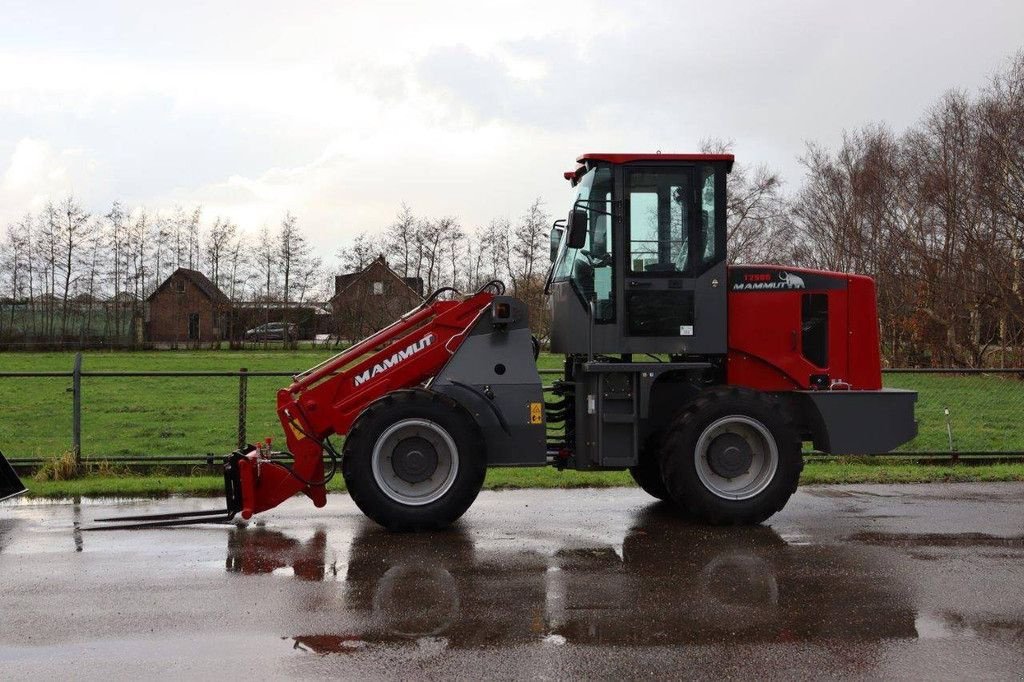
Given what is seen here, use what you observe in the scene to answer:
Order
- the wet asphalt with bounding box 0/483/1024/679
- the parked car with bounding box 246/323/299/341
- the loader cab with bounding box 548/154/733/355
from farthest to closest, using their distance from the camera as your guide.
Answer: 1. the parked car with bounding box 246/323/299/341
2. the loader cab with bounding box 548/154/733/355
3. the wet asphalt with bounding box 0/483/1024/679

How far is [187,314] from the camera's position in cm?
5794

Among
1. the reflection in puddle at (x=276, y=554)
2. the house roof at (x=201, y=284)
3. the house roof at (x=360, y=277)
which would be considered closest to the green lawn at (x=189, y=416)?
the reflection in puddle at (x=276, y=554)

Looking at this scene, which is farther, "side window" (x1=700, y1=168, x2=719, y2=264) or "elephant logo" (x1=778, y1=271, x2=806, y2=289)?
"elephant logo" (x1=778, y1=271, x2=806, y2=289)

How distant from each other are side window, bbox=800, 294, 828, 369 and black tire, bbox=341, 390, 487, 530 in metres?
3.24

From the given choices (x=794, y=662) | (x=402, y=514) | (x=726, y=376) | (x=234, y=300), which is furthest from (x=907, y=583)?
(x=234, y=300)

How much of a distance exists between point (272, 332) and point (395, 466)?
154ft

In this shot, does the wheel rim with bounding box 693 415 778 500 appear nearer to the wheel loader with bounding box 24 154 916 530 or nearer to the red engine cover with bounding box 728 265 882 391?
the wheel loader with bounding box 24 154 916 530

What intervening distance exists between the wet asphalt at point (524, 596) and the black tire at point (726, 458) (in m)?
0.22

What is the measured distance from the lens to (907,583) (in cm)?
683

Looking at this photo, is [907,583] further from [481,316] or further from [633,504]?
[481,316]

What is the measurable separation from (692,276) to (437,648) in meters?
4.72

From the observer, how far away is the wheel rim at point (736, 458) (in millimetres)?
8820

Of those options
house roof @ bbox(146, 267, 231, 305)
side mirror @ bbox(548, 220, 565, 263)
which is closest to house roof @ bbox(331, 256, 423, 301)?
house roof @ bbox(146, 267, 231, 305)

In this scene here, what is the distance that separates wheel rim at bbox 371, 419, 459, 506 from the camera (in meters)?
8.52
